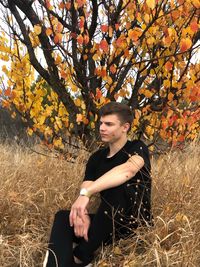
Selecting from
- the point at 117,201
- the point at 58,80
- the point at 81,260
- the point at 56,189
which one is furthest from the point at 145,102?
the point at 81,260

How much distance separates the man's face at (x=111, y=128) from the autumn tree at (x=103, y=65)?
39cm

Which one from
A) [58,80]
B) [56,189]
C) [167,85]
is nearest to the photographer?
[167,85]

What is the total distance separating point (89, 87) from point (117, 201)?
1.44 m

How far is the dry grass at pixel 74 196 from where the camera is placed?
2543mm

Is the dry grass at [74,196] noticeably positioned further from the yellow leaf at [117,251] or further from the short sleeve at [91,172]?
the short sleeve at [91,172]

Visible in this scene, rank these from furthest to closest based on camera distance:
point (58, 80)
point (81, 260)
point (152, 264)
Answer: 1. point (58, 80)
2. point (81, 260)
3. point (152, 264)

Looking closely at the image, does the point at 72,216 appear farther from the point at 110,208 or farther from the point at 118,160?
the point at 118,160

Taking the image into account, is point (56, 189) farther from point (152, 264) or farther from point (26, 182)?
point (152, 264)

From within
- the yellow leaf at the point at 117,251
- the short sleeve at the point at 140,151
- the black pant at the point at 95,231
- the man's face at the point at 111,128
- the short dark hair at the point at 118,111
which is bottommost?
the yellow leaf at the point at 117,251

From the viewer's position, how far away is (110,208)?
2609 millimetres

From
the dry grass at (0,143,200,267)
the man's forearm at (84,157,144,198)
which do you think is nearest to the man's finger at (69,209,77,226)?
the man's forearm at (84,157,144,198)

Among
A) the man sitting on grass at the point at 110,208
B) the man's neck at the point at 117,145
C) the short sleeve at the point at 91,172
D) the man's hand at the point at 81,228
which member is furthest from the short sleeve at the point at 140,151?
the man's hand at the point at 81,228

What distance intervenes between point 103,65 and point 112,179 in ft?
3.98

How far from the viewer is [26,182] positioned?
149 inches
